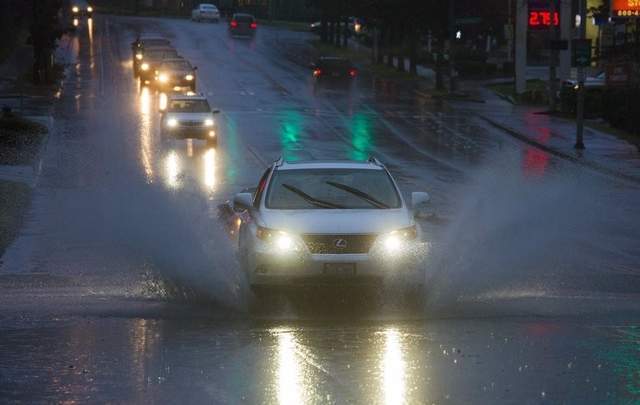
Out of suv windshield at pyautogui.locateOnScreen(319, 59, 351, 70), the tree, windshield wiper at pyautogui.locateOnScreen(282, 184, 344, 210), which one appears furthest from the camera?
suv windshield at pyautogui.locateOnScreen(319, 59, 351, 70)

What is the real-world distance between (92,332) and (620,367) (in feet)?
15.8

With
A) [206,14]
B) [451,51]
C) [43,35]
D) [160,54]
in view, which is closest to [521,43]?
[451,51]

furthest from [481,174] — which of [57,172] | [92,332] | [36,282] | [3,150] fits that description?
[92,332]

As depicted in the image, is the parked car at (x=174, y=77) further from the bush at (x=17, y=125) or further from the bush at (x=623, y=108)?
the bush at (x=623, y=108)

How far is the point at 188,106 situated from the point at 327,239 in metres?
28.7

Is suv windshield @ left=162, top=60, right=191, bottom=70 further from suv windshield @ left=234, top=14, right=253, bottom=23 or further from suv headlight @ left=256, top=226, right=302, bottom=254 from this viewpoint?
suv headlight @ left=256, top=226, right=302, bottom=254

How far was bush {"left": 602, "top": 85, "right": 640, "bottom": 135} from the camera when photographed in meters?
45.9

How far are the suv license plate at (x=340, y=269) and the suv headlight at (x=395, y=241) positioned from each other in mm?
406

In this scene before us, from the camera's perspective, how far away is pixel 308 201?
14.8 m

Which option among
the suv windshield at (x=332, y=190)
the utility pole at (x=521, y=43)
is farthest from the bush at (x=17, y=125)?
the suv windshield at (x=332, y=190)

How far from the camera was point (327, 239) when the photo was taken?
13.8 meters

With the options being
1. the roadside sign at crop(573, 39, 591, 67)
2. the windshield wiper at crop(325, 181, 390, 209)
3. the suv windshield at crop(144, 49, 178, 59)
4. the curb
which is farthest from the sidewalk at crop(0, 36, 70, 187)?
the windshield wiper at crop(325, 181, 390, 209)

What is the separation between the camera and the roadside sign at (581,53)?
38.7 meters

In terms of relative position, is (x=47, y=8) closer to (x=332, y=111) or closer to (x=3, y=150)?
(x=332, y=111)
